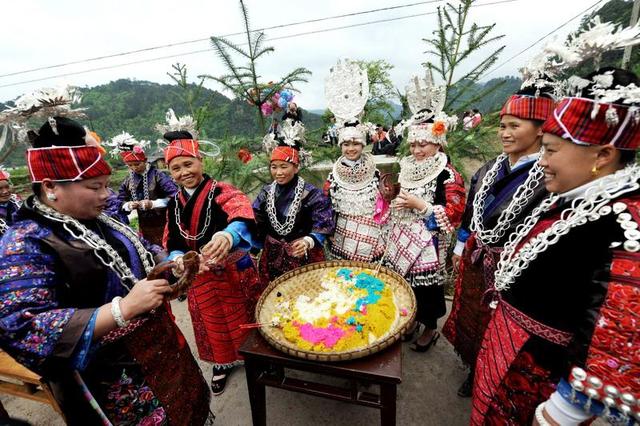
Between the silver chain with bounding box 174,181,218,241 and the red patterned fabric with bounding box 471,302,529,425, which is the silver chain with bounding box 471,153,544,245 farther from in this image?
the silver chain with bounding box 174,181,218,241

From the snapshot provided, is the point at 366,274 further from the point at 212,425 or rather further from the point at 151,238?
the point at 151,238

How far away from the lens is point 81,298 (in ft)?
4.73

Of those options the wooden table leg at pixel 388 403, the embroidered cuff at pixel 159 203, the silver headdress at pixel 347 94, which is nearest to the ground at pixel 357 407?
the wooden table leg at pixel 388 403

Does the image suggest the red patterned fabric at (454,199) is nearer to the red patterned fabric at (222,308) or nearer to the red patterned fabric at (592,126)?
the red patterned fabric at (592,126)

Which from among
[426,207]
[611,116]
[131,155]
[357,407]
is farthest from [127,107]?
[611,116]

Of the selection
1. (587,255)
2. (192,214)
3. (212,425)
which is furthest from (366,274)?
(212,425)

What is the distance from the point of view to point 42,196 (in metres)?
1.47

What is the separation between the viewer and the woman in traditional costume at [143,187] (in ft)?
15.9

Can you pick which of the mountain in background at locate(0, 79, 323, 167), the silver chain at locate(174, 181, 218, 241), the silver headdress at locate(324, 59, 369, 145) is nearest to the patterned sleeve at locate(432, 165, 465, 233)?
the silver headdress at locate(324, 59, 369, 145)

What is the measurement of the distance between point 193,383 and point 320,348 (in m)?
1.05

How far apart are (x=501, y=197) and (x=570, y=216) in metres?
0.98

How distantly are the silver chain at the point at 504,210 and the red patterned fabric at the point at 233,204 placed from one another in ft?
6.17

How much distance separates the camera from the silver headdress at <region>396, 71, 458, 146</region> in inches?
113

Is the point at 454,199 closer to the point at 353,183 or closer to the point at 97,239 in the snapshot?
the point at 353,183
